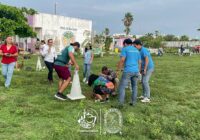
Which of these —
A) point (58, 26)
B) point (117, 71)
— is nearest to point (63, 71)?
point (117, 71)

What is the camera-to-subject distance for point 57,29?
161 ft

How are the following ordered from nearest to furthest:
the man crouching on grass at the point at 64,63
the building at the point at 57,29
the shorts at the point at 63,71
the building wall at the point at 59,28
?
1. the man crouching on grass at the point at 64,63
2. the shorts at the point at 63,71
3. the building at the point at 57,29
4. the building wall at the point at 59,28

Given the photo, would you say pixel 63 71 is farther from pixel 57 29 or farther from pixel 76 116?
pixel 57 29

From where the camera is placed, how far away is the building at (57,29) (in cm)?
4700

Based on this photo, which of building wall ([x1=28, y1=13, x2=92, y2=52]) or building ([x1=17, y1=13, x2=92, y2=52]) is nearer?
building ([x1=17, y1=13, x2=92, y2=52])

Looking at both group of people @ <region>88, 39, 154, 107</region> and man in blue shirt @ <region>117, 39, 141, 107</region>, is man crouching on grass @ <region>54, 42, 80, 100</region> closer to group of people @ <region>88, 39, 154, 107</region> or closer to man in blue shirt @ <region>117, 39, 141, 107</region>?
group of people @ <region>88, 39, 154, 107</region>

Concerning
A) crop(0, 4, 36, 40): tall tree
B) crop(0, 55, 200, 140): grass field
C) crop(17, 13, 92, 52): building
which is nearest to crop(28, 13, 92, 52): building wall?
crop(17, 13, 92, 52): building

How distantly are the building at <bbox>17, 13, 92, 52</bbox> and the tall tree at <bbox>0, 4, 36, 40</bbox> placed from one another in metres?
8.21

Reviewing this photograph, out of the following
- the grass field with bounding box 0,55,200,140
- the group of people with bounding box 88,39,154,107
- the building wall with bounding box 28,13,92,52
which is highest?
the building wall with bounding box 28,13,92,52

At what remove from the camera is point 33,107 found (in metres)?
8.93

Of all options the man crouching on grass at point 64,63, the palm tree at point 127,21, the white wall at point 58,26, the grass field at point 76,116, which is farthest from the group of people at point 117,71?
the palm tree at point 127,21

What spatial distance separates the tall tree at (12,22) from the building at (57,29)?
8214mm

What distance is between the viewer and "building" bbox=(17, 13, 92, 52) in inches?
1850

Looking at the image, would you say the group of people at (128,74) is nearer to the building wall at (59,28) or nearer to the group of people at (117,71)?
the group of people at (117,71)
